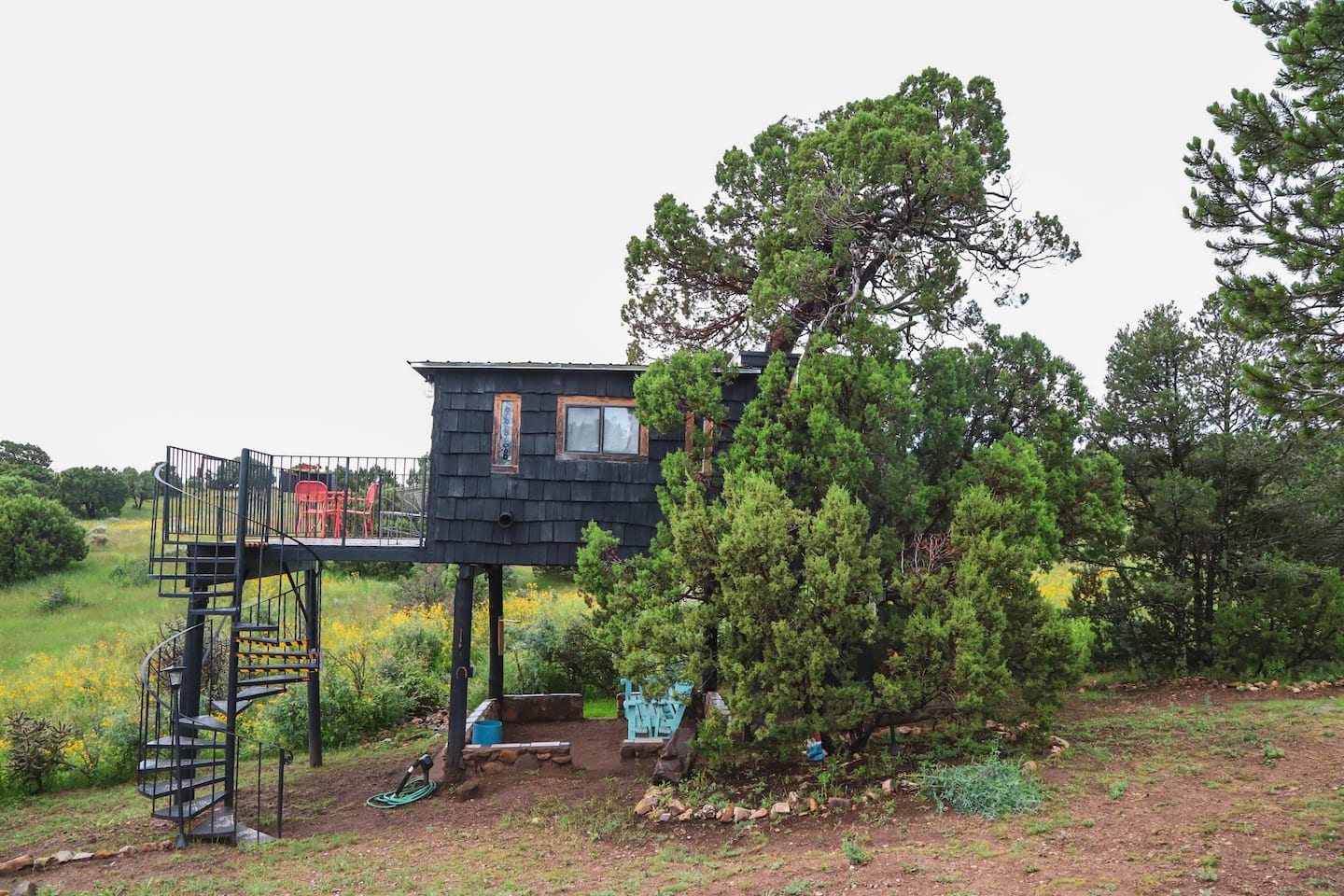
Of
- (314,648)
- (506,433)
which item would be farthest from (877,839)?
(314,648)

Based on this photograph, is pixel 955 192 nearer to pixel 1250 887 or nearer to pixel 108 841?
pixel 1250 887

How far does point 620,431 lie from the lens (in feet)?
38.8

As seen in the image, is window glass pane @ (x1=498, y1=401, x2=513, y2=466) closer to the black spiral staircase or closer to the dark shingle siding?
the dark shingle siding

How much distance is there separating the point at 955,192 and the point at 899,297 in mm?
1675

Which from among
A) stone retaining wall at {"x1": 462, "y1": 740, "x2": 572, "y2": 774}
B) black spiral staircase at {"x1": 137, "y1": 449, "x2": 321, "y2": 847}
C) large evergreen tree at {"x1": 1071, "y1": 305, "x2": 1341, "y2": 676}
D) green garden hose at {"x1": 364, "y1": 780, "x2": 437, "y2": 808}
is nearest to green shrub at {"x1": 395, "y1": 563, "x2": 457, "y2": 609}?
black spiral staircase at {"x1": 137, "y1": 449, "x2": 321, "y2": 847}

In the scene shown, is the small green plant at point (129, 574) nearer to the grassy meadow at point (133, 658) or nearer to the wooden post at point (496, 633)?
the grassy meadow at point (133, 658)

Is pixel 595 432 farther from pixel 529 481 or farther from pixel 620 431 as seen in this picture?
pixel 529 481

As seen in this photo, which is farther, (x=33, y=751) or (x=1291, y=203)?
(x=33, y=751)

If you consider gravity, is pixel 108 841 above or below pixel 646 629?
below

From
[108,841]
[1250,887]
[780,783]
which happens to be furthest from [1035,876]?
[108,841]

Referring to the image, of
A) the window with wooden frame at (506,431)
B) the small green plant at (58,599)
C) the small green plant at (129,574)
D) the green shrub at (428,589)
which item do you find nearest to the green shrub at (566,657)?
the green shrub at (428,589)

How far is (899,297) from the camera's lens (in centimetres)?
1230

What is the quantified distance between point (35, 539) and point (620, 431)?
2521cm

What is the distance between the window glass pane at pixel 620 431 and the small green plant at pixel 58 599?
20.3m
